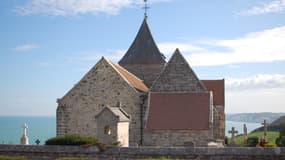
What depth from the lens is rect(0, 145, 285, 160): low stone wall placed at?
16156 millimetres

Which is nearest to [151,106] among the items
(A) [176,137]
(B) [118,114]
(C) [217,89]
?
(A) [176,137]

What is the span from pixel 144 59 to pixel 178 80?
9.63 meters

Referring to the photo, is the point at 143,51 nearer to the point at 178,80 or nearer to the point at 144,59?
the point at 144,59

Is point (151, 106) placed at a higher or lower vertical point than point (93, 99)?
lower

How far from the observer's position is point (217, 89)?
32781 millimetres

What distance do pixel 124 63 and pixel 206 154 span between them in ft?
70.4

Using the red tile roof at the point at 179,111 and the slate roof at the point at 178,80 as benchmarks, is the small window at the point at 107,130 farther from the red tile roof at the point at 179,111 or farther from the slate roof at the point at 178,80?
the slate roof at the point at 178,80

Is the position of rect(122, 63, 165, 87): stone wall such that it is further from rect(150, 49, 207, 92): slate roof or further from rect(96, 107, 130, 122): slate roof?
rect(96, 107, 130, 122): slate roof

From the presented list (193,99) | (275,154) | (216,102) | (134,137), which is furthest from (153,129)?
(275,154)

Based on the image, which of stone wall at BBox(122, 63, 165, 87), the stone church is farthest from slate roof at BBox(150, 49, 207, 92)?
stone wall at BBox(122, 63, 165, 87)

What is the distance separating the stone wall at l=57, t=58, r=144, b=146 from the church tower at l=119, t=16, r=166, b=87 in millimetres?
9422

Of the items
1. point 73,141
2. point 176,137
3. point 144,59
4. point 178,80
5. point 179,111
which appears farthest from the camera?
point 144,59

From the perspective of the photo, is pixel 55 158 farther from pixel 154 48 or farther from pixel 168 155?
pixel 154 48

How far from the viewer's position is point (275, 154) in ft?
52.6
